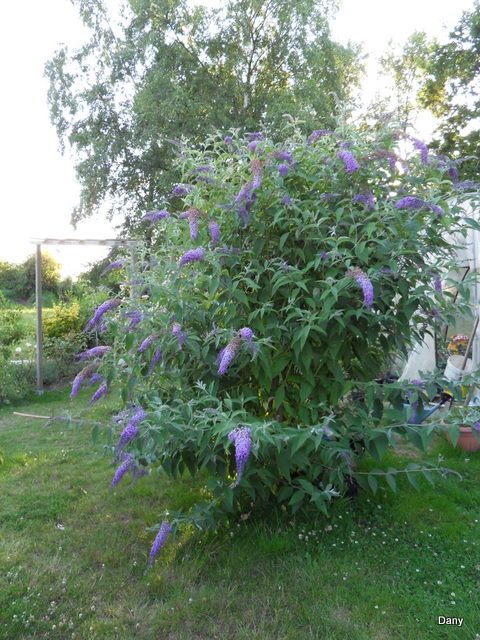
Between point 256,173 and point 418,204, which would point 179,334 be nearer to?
point 256,173

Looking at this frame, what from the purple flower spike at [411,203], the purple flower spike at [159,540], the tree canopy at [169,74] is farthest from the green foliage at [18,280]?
the purple flower spike at [411,203]

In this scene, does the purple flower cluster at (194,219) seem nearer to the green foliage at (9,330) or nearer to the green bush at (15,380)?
the green bush at (15,380)

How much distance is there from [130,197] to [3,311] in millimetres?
8609

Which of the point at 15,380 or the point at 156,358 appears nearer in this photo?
the point at 156,358

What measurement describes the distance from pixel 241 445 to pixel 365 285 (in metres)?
0.81

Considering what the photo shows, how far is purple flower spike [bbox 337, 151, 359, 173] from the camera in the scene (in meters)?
2.13

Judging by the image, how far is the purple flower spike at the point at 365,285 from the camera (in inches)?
72.4

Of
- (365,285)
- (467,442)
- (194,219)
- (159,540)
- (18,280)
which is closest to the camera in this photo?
(365,285)

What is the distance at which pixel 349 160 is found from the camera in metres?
2.16

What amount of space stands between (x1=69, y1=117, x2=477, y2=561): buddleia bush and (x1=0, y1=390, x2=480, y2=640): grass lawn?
0.30 m

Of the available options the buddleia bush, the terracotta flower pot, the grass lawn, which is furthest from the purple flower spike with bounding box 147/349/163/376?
the terracotta flower pot

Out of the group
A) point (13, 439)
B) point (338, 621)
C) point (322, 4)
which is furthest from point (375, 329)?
point (322, 4)

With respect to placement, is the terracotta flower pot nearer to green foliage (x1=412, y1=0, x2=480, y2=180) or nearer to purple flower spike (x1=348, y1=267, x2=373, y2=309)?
purple flower spike (x1=348, y1=267, x2=373, y2=309)

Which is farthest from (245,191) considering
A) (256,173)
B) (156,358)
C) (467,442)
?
(467,442)
